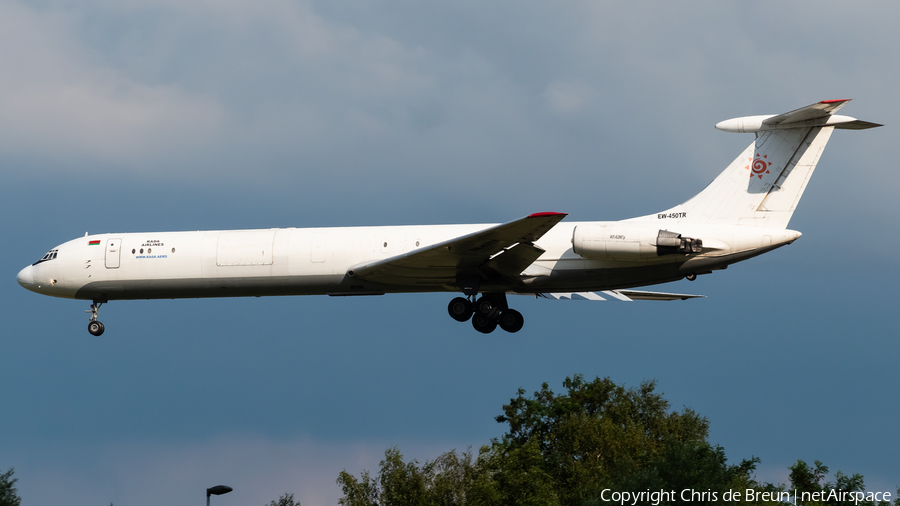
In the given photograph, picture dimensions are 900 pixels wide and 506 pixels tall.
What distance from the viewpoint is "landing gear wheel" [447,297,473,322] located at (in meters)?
28.2

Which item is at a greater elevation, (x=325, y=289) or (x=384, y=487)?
(x=325, y=289)

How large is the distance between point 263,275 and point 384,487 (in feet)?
44.8

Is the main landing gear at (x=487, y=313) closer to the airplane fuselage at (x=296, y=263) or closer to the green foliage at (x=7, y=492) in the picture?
the airplane fuselage at (x=296, y=263)

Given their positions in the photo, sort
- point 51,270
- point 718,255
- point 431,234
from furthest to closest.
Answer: point 51,270 < point 431,234 < point 718,255

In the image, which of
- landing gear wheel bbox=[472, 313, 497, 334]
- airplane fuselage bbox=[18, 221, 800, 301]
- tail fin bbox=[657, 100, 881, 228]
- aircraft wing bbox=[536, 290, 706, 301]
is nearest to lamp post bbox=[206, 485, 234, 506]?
airplane fuselage bbox=[18, 221, 800, 301]

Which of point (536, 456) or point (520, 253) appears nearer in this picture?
point (520, 253)

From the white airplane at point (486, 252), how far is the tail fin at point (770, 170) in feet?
0.09

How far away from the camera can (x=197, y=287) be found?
28.9 metres

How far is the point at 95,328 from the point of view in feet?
99.4

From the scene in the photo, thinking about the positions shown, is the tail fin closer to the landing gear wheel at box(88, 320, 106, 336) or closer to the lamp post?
the lamp post

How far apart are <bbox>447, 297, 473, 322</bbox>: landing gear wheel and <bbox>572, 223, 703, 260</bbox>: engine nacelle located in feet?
14.1

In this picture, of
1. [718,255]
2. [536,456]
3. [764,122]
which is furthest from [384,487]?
[764,122]

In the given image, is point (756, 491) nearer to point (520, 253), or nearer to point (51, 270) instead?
point (520, 253)

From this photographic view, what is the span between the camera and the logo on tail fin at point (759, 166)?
26656 millimetres
